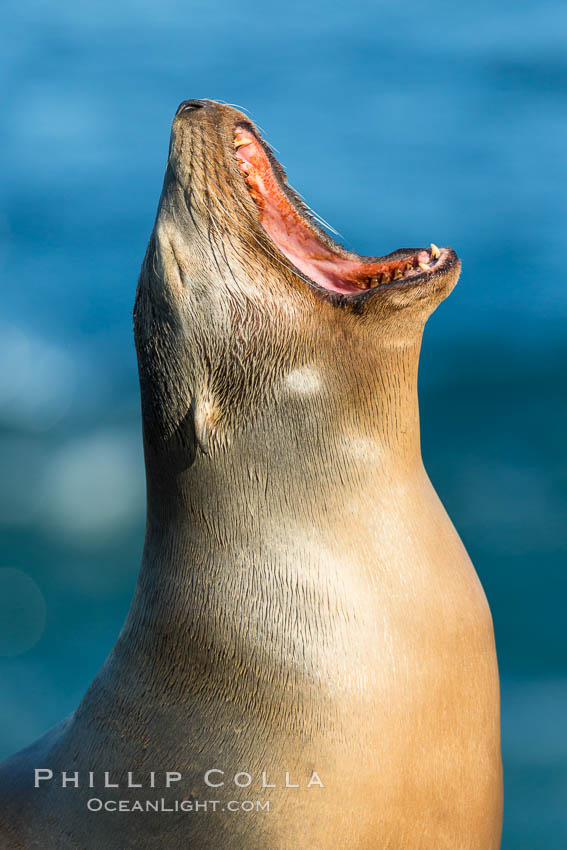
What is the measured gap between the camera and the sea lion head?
2.04 metres

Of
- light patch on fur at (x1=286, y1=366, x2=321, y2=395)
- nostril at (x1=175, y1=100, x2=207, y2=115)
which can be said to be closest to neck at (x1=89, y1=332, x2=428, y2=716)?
light patch on fur at (x1=286, y1=366, x2=321, y2=395)

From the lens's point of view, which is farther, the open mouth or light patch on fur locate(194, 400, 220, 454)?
the open mouth

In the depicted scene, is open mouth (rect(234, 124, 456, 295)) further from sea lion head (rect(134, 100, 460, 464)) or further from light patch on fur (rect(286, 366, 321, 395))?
light patch on fur (rect(286, 366, 321, 395))

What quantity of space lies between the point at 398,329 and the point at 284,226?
33 cm

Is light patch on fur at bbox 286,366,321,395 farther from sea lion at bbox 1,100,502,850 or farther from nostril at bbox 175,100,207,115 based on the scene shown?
nostril at bbox 175,100,207,115

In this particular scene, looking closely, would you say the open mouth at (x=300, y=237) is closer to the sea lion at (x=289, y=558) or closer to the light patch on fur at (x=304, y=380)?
the sea lion at (x=289, y=558)

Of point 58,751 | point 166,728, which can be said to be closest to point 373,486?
point 166,728

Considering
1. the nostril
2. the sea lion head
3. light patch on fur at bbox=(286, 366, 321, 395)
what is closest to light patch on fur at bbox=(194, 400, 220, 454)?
the sea lion head

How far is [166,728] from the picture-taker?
7.10 ft

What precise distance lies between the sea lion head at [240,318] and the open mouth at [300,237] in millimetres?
28

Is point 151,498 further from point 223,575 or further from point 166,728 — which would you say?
point 166,728

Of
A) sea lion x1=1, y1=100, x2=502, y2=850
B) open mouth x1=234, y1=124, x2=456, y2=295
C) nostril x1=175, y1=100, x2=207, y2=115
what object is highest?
nostril x1=175, y1=100, x2=207, y2=115

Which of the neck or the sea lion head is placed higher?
the sea lion head

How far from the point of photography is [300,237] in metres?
2.23
